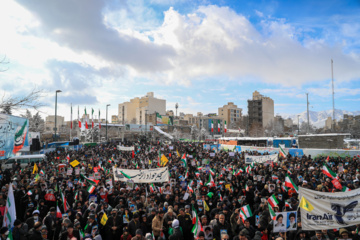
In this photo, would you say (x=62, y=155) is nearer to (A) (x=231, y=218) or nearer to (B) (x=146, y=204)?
(B) (x=146, y=204)

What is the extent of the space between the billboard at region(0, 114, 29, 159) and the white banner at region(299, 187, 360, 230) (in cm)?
1048

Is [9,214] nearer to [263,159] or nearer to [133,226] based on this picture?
[133,226]

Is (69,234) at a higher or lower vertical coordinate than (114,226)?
higher

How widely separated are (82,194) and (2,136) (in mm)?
4210

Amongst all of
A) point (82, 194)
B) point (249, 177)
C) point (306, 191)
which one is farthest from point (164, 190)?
point (306, 191)

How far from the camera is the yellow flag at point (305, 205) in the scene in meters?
5.82

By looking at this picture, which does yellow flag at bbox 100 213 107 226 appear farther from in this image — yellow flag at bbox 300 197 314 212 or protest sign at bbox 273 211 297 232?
yellow flag at bbox 300 197 314 212

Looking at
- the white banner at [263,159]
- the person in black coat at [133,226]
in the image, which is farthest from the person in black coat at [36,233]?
the white banner at [263,159]

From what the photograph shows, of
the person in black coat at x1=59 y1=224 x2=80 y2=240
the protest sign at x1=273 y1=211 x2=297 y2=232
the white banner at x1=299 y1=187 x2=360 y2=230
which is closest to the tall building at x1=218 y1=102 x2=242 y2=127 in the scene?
the protest sign at x1=273 y1=211 x2=297 y2=232

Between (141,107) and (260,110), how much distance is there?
2491 inches

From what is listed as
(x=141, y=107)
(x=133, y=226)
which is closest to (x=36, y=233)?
(x=133, y=226)

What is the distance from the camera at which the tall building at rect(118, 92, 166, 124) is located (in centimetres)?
13288

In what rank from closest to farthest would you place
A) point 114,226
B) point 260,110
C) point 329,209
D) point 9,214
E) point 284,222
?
point 329,209, point 284,222, point 9,214, point 114,226, point 260,110

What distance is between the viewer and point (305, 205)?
5855 mm
